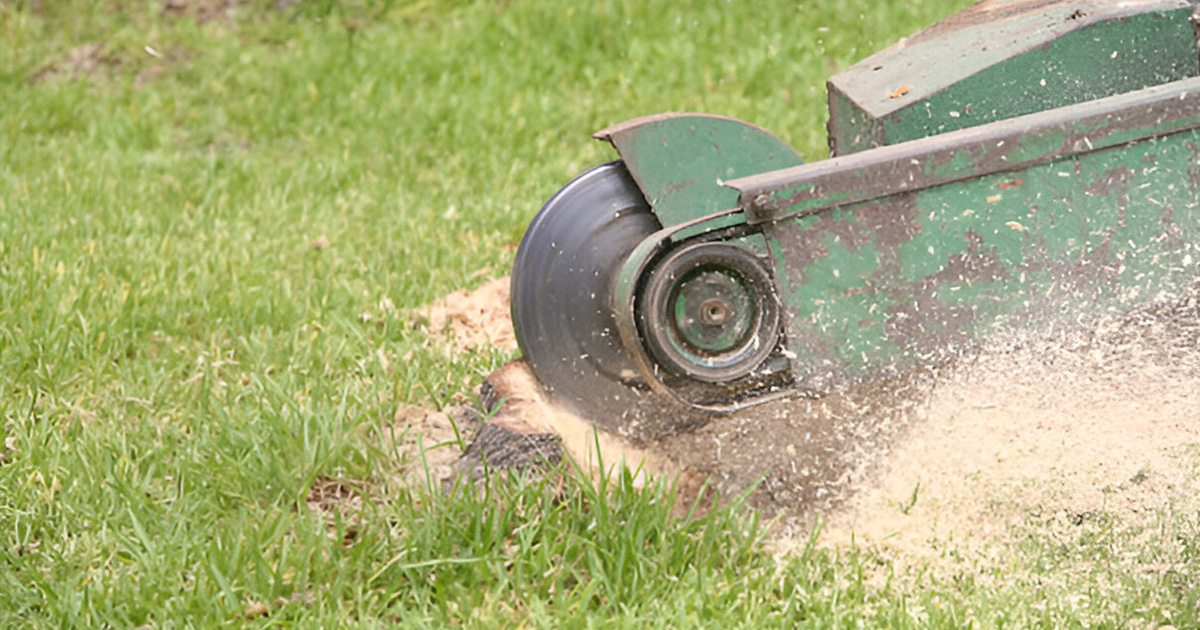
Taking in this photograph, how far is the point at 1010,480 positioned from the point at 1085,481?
0.17 metres

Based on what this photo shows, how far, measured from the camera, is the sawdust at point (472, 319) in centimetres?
437

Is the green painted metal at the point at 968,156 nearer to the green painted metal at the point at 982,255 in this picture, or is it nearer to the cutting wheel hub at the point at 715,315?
the green painted metal at the point at 982,255

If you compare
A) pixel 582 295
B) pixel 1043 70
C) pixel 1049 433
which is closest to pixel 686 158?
pixel 582 295

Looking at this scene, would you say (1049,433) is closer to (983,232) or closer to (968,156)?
(983,232)

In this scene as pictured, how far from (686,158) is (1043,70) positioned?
89cm

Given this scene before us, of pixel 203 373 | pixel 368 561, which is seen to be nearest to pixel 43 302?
pixel 203 373

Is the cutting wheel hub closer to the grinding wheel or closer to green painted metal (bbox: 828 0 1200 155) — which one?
the grinding wheel

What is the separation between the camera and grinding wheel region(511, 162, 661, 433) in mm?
3430

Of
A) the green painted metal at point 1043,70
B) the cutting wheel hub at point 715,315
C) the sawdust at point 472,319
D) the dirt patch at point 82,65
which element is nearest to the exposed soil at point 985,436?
the cutting wheel hub at point 715,315

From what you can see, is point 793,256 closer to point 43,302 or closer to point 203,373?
point 203,373

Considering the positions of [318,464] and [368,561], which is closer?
[368,561]

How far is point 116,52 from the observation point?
7.58 m

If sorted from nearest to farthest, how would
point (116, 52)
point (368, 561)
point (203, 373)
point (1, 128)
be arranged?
point (368, 561) → point (203, 373) → point (1, 128) → point (116, 52)

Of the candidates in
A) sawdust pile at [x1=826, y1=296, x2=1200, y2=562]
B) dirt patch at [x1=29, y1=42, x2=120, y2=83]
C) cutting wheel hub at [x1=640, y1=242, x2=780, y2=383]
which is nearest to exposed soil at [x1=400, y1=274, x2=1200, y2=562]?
sawdust pile at [x1=826, y1=296, x2=1200, y2=562]
